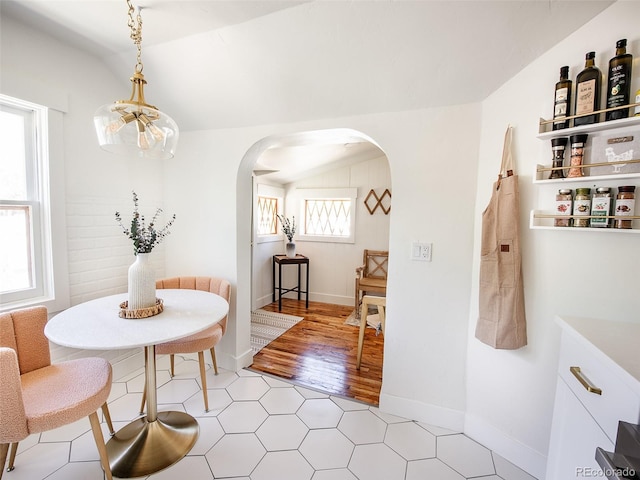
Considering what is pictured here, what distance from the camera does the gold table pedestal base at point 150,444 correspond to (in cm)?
146

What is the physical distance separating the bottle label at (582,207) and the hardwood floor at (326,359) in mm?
1740

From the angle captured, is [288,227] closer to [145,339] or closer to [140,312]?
[140,312]

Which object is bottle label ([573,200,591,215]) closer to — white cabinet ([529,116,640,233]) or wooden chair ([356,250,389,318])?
white cabinet ([529,116,640,233])

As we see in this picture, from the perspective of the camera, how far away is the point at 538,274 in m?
1.40

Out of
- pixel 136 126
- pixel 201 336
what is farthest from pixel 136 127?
pixel 201 336

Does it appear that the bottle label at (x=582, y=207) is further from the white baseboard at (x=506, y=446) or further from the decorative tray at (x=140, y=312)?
the decorative tray at (x=140, y=312)

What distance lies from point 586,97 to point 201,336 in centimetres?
242

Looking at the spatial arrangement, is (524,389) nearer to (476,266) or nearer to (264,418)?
(476,266)

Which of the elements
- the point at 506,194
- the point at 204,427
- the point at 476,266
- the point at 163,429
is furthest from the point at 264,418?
the point at 506,194

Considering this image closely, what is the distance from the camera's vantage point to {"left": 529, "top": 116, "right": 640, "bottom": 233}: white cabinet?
41.3 inches

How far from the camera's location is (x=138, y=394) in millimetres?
2061

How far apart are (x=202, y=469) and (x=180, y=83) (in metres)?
2.48

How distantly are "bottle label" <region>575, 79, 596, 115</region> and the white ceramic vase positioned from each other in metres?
2.22

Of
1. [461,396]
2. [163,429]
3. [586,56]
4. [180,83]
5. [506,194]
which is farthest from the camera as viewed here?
[180,83]
